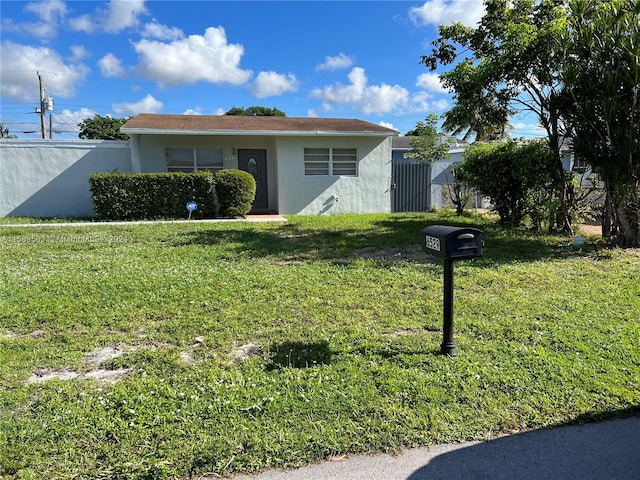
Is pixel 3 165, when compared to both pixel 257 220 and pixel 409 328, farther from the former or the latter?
pixel 409 328

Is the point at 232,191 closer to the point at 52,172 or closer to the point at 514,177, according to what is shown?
the point at 52,172

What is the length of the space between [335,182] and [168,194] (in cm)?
559

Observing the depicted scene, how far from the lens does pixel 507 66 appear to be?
9.05m

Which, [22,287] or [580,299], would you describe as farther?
[22,287]

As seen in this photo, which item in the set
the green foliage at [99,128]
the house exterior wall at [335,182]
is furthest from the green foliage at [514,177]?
the green foliage at [99,128]

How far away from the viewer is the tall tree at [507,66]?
863 cm

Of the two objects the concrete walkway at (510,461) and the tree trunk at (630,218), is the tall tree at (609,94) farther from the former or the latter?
the concrete walkway at (510,461)

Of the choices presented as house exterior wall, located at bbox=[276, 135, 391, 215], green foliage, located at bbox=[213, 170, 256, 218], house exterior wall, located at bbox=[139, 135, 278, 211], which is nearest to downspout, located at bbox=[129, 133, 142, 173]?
house exterior wall, located at bbox=[139, 135, 278, 211]

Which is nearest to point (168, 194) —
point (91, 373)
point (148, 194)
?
point (148, 194)

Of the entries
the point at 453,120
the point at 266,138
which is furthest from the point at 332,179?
the point at 453,120

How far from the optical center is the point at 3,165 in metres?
13.3

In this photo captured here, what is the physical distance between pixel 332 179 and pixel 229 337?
1136 cm

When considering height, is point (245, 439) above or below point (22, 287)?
below

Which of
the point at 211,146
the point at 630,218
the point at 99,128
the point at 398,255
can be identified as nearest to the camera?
the point at 398,255
